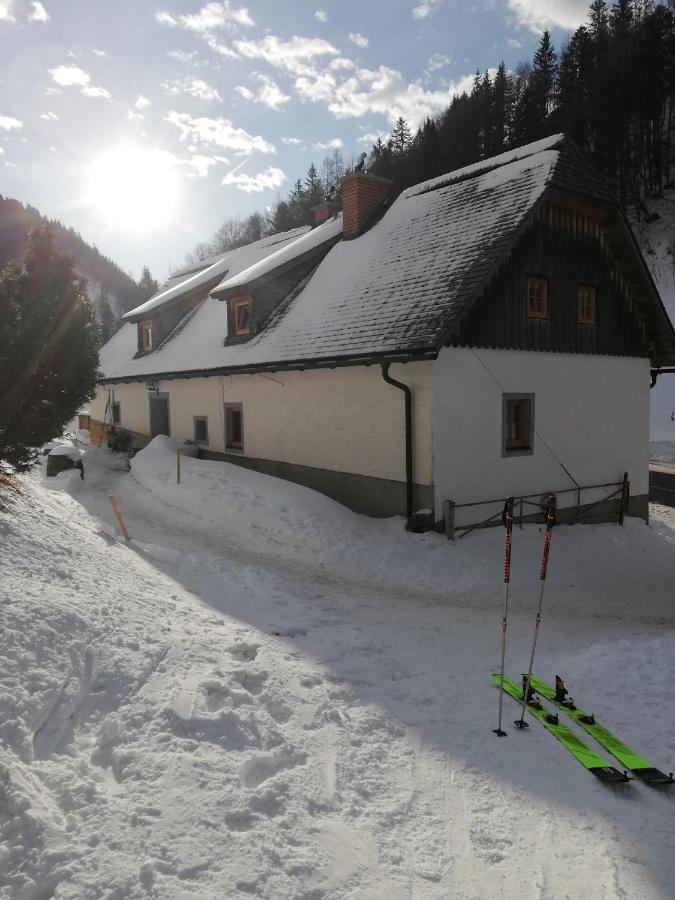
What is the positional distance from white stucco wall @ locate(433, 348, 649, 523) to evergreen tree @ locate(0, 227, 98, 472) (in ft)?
21.8

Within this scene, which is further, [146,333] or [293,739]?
[146,333]

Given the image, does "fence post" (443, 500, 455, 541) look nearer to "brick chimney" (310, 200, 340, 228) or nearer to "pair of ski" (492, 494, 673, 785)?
"pair of ski" (492, 494, 673, 785)

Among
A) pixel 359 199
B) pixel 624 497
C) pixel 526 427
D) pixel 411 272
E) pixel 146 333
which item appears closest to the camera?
pixel 526 427

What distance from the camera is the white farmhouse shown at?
11.5 m

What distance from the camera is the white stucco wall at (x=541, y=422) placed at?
1141 centimetres

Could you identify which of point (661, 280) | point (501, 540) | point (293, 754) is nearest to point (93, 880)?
point (293, 754)

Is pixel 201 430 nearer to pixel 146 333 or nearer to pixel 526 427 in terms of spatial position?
pixel 146 333

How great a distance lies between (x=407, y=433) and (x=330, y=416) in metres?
2.57

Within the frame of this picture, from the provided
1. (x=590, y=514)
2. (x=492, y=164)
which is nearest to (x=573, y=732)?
(x=590, y=514)

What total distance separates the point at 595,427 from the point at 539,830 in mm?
11741

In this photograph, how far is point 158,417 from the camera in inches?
866

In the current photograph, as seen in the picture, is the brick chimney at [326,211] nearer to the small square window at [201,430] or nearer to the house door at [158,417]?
the house door at [158,417]

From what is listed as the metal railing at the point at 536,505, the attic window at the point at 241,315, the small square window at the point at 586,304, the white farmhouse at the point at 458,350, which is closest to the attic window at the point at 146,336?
the white farmhouse at the point at 458,350

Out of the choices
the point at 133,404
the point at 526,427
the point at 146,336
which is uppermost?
the point at 146,336
